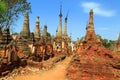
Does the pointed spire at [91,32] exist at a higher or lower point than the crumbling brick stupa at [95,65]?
higher

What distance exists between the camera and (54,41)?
45562 mm

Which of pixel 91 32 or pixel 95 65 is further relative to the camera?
pixel 91 32

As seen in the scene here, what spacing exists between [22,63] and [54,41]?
2269 centimetres

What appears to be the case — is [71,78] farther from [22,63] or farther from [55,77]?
[22,63]

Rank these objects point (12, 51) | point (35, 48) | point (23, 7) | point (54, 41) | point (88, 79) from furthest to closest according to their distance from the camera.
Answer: point (54, 41) → point (23, 7) → point (35, 48) → point (12, 51) → point (88, 79)

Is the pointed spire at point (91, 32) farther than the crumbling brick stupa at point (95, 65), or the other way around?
the pointed spire at point (91, 32)

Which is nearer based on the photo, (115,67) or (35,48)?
(115,67)

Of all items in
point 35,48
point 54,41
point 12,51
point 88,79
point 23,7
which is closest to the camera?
point 88,79

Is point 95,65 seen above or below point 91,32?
below

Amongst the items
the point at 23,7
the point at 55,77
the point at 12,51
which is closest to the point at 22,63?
the point at 12,51

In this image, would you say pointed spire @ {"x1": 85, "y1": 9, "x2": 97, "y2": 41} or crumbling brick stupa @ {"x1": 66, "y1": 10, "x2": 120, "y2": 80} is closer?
crumbling brick stupa @ {"x1": 66, "y1": 10, "x2": 120, "y2": 80}

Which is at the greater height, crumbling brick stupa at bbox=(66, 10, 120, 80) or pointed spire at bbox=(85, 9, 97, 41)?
pointed spire at bbox=(85, 9, 97, 41)

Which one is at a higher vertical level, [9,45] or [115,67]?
[9,45]

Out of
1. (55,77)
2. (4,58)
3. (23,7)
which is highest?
(23,7)
